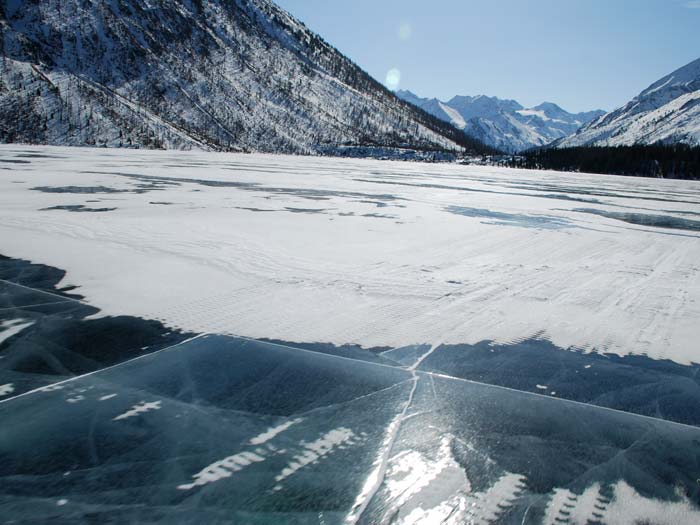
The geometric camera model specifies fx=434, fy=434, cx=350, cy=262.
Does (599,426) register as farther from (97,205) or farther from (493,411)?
(97,205)

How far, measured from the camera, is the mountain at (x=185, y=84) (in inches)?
2717

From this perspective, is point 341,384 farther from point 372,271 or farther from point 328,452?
point 372,271

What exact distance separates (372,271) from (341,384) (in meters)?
2.43

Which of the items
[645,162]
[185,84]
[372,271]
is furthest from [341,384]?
[185,84]

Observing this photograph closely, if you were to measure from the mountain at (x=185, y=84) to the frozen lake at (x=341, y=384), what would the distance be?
7057cm

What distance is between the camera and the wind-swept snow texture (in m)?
3.41

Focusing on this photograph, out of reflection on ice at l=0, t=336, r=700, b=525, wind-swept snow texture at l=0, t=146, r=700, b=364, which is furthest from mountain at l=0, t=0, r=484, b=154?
reflection on ice at l=0, t=336, r=700, b=525

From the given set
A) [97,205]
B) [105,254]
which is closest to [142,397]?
[105,254]

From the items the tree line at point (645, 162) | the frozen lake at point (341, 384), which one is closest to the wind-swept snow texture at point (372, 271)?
the frozen lake at point (341, 384)

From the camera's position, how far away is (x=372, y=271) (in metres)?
4.89

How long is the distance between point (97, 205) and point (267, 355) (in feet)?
23.9

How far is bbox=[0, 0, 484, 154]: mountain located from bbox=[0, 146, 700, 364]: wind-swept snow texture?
67241mm

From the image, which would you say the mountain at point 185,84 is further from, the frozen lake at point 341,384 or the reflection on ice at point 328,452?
the reflection on ice at point 328,452

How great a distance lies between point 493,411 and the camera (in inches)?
92.6
